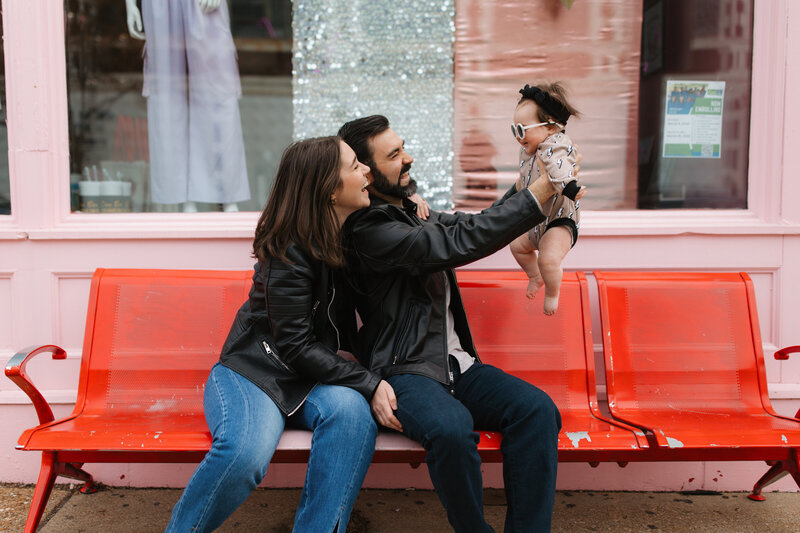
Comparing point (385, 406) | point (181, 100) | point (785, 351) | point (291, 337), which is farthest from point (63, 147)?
point (785, 351)

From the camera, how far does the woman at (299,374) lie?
2287 millimetres

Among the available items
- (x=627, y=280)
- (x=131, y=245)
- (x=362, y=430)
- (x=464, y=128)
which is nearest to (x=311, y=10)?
(x=464, y=128)

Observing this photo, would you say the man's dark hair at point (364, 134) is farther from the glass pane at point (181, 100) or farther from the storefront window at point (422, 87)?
the glass pane at point (181, 100)

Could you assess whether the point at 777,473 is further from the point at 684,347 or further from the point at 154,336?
the point at 154,336

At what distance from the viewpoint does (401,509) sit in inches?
127

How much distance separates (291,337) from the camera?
8.14 feet

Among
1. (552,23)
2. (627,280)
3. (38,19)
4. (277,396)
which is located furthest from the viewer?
(552,23)

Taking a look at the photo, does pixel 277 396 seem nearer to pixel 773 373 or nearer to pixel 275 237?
pixel 275 237

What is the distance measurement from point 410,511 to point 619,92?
2501 millimetres

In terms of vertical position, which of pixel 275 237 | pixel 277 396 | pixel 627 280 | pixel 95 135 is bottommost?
pixel 277 396

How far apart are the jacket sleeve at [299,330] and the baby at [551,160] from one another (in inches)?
31.4

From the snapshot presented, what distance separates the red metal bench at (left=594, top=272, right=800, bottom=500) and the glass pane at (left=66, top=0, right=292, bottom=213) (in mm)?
2084

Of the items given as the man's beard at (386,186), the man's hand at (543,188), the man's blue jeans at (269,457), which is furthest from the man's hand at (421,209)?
the man's blue jeans at (269,457)

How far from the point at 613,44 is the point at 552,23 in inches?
14.2
